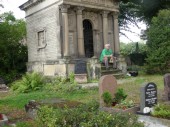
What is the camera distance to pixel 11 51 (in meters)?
21.7

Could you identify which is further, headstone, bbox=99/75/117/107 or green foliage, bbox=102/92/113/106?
headstone, bbox=99/75/117/107

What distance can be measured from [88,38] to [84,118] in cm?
1464

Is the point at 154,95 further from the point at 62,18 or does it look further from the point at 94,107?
the point at 62,18

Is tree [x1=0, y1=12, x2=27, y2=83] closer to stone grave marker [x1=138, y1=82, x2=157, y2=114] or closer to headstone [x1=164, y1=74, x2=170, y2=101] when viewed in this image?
headstone [x1=164, y1=74, x2=170, y2=101]

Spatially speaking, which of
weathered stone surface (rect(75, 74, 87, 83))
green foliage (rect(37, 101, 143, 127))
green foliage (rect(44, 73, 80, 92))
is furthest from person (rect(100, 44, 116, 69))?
green foliage (rect(37, 101, 143, 127))

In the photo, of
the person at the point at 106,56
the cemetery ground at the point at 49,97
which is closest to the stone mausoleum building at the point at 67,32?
the person at the point at 106,56

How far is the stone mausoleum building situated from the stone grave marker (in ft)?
24.5

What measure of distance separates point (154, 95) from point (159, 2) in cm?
2220

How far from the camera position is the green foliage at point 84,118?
4.45 meters

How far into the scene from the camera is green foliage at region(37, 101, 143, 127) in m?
4.45

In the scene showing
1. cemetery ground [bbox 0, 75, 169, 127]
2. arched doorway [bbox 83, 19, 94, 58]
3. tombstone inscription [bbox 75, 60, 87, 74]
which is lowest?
cemetery ground [bbox 0, 75, 169, 127]

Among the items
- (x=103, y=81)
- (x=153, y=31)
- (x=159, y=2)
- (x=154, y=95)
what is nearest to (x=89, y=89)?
(x=103, y=81)

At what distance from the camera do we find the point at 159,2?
28016mm

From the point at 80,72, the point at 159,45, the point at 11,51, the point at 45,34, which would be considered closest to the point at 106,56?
the point at 80,72
